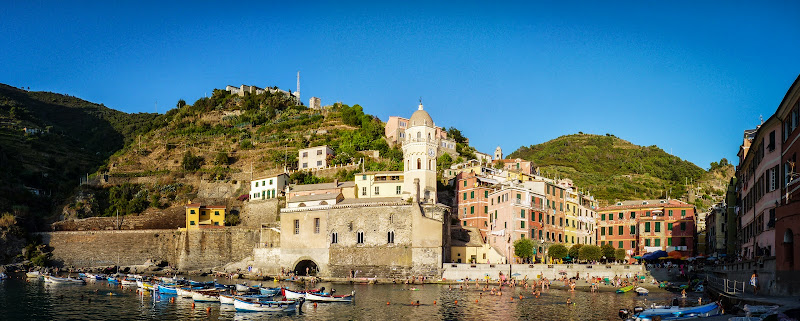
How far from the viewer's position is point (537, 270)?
194ft

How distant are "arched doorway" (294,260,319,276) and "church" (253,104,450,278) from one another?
117 mm

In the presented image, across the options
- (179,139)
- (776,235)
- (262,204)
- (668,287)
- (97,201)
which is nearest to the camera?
(776,235)

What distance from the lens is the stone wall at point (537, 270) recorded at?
5697 cm

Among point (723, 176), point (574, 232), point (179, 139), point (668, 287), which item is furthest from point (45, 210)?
point (723, 176)

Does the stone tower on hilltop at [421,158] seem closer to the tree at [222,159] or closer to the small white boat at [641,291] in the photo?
the small white boat at [641,291]

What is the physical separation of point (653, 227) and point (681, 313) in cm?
4142

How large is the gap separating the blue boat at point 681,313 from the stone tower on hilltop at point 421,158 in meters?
37.5

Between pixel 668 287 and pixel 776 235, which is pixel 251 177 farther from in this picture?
pixel 776 235

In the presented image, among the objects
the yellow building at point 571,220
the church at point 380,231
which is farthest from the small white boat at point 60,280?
the yellow building at point 571,220

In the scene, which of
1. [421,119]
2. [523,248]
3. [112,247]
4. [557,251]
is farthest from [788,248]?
[112,247]

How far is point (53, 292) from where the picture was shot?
55.5m

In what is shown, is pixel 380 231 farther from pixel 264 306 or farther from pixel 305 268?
pixel 264 306

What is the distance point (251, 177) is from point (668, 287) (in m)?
62.4

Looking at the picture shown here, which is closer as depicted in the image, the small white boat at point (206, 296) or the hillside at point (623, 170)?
the small white boat at point (206, 296)
